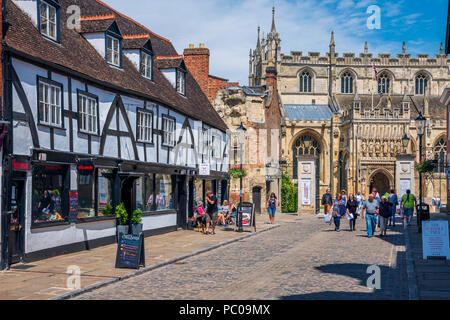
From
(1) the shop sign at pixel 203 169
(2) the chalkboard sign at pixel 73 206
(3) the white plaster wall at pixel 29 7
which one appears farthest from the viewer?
(1) the shop sign at pixel 203 169

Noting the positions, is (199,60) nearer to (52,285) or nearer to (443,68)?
(52,285)

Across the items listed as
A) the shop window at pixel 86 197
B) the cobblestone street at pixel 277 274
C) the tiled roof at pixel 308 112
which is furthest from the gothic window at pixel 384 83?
the shop window at pixel 86 197

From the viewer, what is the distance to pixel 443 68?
7550 cm

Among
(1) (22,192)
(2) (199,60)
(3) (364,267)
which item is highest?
(2) (199,60)

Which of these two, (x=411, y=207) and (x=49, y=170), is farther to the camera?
(x=411, y=207)

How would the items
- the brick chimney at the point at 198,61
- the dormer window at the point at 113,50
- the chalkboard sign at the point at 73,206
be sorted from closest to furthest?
the chalkboard sign at the point at 73,206, the dormer window at the point at 113,50, the brick chimney at the point at 198,61

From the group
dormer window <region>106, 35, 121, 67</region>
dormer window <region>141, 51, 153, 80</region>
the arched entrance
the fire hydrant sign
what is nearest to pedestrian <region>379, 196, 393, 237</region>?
the fire hydrant sign

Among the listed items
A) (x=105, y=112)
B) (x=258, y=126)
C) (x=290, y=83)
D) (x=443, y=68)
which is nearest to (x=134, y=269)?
(x=105, y=112)

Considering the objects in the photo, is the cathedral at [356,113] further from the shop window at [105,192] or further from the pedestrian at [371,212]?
the shop window at [105,192]

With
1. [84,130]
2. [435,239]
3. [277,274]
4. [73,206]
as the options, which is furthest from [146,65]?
[435,239]

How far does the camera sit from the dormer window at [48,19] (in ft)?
47.0

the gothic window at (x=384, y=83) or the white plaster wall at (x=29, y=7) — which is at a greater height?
the gothic window at (x=384, y=83)

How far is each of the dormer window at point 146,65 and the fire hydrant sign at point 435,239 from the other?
11921mm
